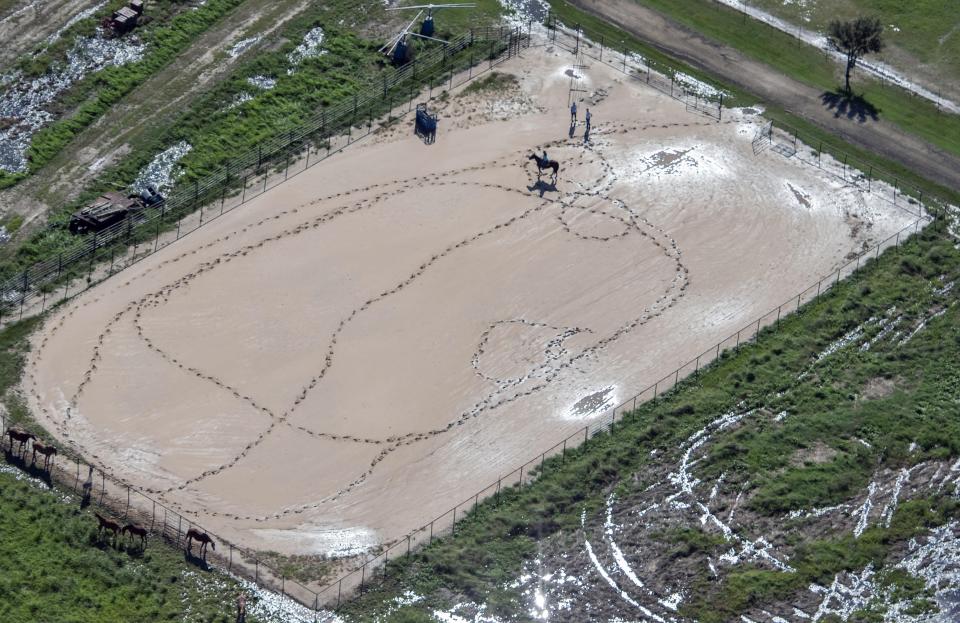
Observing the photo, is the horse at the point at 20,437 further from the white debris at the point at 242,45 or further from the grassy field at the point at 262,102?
the white debris at the point at 242,45

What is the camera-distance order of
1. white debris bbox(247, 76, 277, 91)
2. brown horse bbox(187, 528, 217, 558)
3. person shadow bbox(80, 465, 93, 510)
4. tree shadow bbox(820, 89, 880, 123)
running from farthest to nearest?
tree shadow bbox(820, 89, 880, 123)
white debris bbox(247, 76, 277, 91)
person shadow bbox(80, 465, 93, 510)
brown horse bbox(187, 528, 217, 558)

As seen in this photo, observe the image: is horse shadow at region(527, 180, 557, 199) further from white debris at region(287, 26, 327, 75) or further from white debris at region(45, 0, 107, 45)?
white debris at region(45, 0, 107, 45)

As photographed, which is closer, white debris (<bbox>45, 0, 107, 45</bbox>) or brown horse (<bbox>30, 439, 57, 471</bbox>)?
brown horse (<bbox>30, 439, 57, 471</bbox>)

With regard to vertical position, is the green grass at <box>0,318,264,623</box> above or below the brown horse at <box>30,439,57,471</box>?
below

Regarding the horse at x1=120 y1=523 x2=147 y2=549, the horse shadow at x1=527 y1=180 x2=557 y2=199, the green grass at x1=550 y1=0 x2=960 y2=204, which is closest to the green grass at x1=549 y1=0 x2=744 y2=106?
the green grass at x1=550 y1=0 x2=960 y2=204

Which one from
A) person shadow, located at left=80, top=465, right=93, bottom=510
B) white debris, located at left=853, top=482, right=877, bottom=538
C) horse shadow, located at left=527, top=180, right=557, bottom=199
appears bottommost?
person shadow, located at left=80, top=465, right=93, bottom=510

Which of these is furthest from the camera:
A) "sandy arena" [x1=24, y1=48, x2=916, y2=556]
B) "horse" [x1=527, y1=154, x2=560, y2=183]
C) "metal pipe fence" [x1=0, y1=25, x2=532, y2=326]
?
"horse" [x1=527, y1=154, x2=560, y2=183]

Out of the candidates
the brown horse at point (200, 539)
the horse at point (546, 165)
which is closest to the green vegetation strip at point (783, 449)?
the brown horse at point (200, 539)
